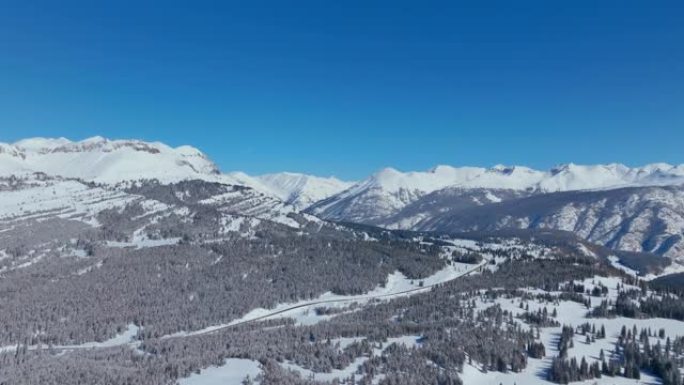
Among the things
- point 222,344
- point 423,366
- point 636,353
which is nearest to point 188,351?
point 222,344

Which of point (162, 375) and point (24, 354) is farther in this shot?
point (24, 354)

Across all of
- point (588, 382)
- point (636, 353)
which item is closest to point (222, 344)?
point (588, 382)

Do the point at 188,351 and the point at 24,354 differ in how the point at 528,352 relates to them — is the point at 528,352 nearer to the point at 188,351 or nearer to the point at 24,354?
the point at 188,351

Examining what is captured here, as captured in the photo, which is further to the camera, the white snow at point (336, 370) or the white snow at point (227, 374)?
the white snow at point (336, 370)

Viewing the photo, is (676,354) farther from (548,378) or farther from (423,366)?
(423,366)

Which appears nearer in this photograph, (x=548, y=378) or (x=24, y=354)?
(x=548, y=378)

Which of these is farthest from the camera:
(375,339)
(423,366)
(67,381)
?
(375,339)

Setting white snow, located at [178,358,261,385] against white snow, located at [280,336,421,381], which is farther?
white snow, located at [280,336,421,381]

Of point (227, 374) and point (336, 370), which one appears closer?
point (227, 374)

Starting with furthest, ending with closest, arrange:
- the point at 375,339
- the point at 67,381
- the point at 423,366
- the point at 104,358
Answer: the point at 375,339
the point at 104,358
the point at 423,366
the point at 67,381
